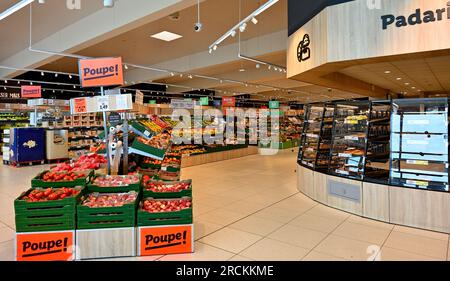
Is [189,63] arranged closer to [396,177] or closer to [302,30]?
[302,30]

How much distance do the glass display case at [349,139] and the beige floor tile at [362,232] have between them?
961 millimetres

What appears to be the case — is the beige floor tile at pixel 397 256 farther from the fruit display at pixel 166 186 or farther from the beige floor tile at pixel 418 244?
the fruit display at pixel 166 186

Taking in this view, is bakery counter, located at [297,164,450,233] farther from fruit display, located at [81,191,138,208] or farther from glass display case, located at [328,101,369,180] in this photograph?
fruit display, located at [81,191,138,208]

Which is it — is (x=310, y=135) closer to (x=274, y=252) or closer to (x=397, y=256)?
(x=397, y=256)

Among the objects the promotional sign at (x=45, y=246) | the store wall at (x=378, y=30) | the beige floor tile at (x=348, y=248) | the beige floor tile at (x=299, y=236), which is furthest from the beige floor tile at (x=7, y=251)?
the store wall at (x=378, y=30)

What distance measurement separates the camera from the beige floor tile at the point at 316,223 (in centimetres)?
398

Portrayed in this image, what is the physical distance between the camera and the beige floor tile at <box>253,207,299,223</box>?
4.41 meters

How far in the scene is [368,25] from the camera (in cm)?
438

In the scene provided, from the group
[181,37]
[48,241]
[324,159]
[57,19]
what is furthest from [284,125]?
[48,241]

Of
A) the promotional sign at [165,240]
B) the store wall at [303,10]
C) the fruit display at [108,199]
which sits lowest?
the promotional sign at [165,240]

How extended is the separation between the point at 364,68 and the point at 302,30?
2350 mm

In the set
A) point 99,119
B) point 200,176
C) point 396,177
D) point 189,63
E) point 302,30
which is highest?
point 189,63

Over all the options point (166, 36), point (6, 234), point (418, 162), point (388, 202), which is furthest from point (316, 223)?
point (166, 36)

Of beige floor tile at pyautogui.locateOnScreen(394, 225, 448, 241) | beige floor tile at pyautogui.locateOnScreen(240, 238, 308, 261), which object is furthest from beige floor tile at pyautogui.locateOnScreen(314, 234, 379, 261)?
beige floor tile at pyautogui.locateOnScreen(394, 225, 448, 241)
